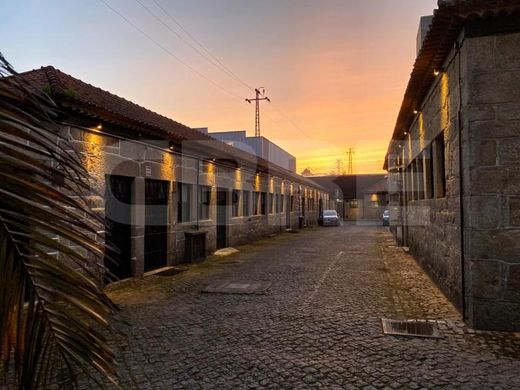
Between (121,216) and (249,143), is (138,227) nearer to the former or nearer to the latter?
(121,216)

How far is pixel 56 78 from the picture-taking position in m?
7.78

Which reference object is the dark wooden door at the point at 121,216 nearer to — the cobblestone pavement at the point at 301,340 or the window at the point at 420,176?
the cobblestone pavement at the point at 301,340

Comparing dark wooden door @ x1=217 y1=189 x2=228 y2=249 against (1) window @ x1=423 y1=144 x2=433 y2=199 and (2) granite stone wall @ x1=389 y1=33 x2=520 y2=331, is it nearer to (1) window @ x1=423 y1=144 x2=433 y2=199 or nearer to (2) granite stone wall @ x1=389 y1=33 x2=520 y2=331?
(1) window @ x1=423 y1=144 x2=433 y2=199

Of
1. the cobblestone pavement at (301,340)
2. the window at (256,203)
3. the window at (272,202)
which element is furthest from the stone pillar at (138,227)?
the window at (272,202)

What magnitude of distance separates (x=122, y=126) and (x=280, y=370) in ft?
21.2

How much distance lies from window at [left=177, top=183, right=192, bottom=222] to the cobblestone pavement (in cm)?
292

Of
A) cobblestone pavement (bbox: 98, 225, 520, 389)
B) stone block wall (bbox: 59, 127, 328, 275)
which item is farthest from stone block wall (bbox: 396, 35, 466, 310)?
stone block wall (bbox: 59, 127, 328, 275)

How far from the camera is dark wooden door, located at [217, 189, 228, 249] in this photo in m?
14.7

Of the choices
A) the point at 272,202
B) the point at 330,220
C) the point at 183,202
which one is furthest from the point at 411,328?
the point at 330,220

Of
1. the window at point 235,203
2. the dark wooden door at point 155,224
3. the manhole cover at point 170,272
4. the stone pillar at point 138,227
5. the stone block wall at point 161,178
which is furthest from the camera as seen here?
the window at point 235,203

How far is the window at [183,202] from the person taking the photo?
456 inches

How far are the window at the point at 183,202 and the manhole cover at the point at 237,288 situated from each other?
3660mm

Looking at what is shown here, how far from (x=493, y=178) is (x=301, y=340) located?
3.32m

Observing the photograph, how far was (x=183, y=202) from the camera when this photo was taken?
11875 mm
